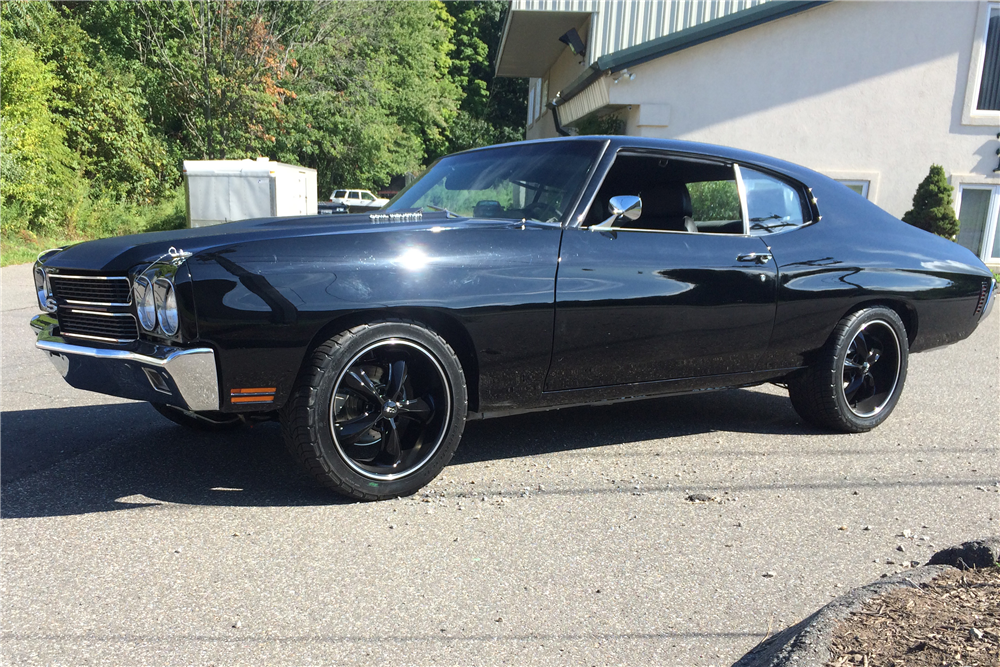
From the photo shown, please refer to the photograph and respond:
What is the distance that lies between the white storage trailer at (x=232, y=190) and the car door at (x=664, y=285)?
15.8 metres

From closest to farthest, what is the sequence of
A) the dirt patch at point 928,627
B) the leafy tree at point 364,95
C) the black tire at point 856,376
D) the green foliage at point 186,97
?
the dirt patch at point 928,627, the black tire at point 856,376, the green foliage at point 186,97, the leafy tree at point 364,95

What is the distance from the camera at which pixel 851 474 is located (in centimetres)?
407

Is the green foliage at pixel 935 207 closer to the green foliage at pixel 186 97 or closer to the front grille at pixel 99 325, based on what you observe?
the front grille at pixel 99 325

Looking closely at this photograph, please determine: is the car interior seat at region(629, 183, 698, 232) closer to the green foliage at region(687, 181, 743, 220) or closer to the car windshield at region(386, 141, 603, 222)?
the green foliage at region(687, 181, 743, 220)

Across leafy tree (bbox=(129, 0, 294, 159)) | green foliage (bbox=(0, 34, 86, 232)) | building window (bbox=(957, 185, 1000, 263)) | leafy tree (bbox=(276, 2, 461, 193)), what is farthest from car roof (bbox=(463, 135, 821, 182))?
leafy tree (bbox=(276, 2, 461, 193))

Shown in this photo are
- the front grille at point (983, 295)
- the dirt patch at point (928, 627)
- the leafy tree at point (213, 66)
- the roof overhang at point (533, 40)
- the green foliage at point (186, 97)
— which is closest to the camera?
the dirt patch at point (928, 627)

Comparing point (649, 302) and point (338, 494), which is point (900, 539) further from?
point (338, 494)

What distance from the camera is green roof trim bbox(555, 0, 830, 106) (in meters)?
13.6

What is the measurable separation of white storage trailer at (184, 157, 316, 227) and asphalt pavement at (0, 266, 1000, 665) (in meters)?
14.7

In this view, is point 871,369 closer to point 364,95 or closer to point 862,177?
point 862,177

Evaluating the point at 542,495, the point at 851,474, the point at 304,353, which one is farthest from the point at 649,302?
the point at 304,353

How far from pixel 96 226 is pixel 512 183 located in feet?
60.3

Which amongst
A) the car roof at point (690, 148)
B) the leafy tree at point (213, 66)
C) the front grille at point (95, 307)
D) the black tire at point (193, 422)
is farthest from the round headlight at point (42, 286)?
the leafy tree at point (213, 66)

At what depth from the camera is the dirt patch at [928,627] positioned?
6.38ft
